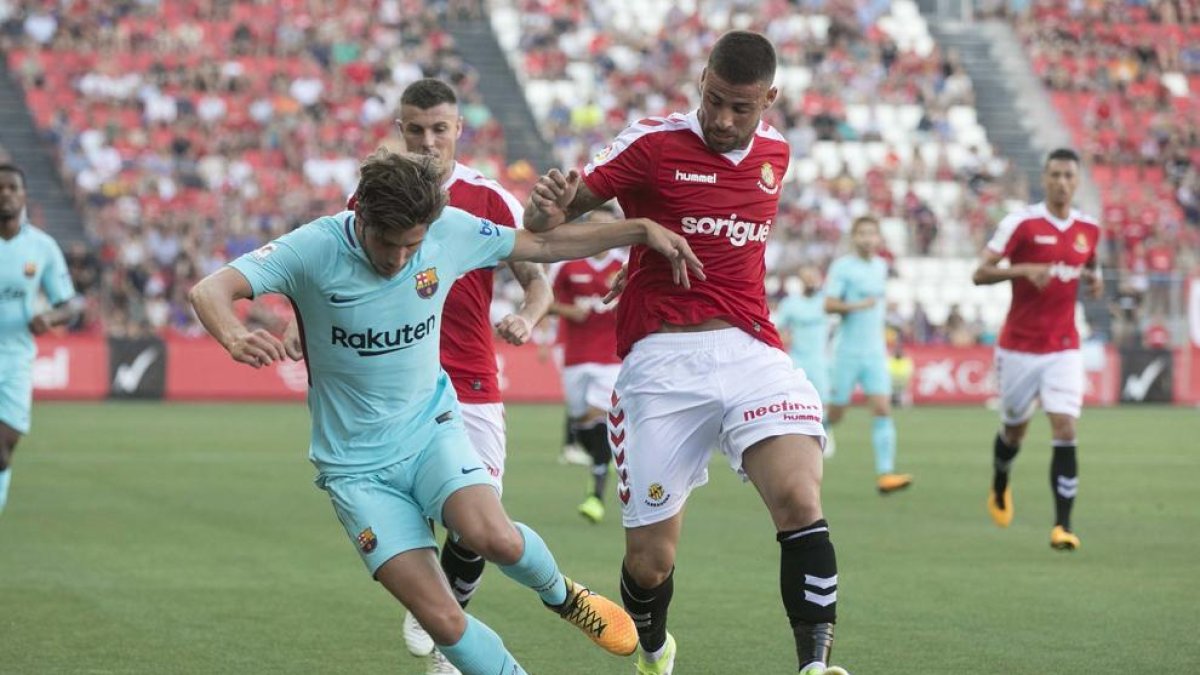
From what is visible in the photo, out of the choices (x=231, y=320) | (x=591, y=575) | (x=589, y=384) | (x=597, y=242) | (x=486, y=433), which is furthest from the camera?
(x=589, y=384)

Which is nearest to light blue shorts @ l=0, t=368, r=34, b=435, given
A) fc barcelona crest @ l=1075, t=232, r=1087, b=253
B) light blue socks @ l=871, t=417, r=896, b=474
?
fc barcelona crest @ l=1075, t=232, r=1087, b=253

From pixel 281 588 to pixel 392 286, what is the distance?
4.78m

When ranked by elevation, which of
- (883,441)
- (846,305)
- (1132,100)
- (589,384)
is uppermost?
(1132,100)

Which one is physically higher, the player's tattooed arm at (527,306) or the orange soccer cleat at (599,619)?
the player's tattooed arm at (527,306)

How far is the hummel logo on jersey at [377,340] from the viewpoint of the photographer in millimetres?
6824

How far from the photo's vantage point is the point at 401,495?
688 centimetres

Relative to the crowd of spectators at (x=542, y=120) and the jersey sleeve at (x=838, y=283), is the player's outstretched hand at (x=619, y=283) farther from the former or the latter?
the crowd of spectators at (x=542, y=120)

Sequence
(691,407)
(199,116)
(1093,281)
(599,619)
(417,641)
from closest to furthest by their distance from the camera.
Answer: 1. (599,619)
2. (691,407)
3. (417,641)
4. (1093,281)
5. (199,116)

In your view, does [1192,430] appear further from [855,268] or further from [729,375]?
[729,375]

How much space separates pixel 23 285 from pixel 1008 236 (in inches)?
280

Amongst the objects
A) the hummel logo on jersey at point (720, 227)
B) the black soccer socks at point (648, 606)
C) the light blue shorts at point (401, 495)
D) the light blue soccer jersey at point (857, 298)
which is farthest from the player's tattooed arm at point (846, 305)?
the light blue shorts at point (401, 495)

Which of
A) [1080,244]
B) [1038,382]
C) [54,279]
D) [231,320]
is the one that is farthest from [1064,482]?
[231,320]

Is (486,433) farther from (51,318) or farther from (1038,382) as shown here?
(1038,382)

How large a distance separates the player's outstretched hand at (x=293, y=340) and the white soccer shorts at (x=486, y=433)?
1.37m
